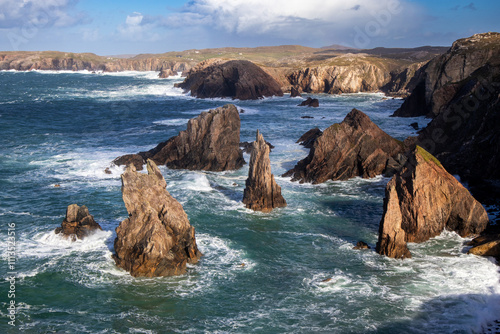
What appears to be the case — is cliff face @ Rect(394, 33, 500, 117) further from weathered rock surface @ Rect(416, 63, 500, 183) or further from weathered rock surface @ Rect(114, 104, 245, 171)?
weathered rock surface @ Rect(114, 104, 245, 171)

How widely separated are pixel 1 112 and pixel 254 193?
2933 inches

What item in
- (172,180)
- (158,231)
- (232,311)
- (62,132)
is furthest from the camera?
(62,132)

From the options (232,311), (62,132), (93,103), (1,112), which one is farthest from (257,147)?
(93,103)

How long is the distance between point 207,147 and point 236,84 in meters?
80.2

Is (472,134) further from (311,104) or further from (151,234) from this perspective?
(311,104)

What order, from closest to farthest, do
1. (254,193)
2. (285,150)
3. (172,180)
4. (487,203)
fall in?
(487,203) → (254,193) → (172,180) → (285,150)

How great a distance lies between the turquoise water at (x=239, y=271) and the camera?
20.7m

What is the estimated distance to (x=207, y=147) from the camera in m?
48.7

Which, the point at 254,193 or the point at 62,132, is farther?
the point at 62,132

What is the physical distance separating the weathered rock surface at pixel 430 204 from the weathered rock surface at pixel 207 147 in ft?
75.0

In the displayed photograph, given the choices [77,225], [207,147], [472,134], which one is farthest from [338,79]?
[77,225]

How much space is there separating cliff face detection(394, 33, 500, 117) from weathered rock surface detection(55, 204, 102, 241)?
59.1 meters

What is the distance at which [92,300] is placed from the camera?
22500mm

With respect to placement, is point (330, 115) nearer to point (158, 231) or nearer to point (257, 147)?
point (257, 147)
